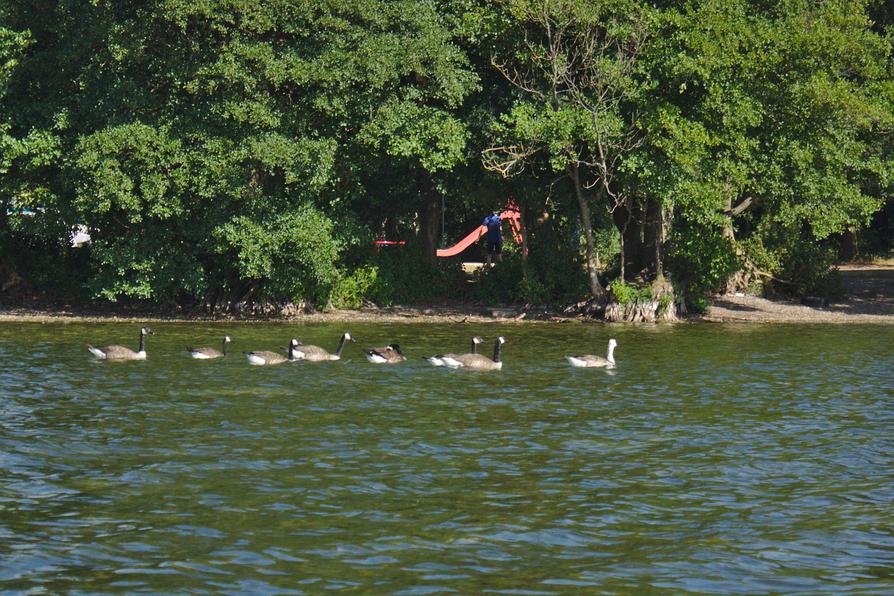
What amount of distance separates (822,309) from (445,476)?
33451mm

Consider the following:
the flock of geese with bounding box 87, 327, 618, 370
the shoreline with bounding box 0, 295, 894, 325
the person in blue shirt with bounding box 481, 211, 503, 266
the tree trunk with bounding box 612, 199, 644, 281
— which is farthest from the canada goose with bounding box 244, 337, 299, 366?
the person in blue shirt with bounding box 481, 211, 503, 266

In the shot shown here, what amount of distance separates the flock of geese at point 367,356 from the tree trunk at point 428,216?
1772 cm

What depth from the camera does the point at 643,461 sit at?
2123cm

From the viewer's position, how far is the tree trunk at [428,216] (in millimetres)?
51688

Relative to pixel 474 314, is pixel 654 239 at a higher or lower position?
higher

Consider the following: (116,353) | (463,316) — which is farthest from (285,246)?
(116,353)

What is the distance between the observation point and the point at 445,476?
19.9 meters

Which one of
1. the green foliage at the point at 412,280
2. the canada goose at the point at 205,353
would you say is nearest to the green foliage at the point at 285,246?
the green foliage at the point at 412,280

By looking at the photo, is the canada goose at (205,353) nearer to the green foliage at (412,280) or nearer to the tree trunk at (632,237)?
the green foliage at (412,280)

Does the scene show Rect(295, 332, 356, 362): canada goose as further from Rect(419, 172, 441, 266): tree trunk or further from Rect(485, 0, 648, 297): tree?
Rect(419, 172, 441, 266): tree trunk

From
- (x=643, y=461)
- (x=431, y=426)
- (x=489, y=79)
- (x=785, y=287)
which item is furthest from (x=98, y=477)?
(x=785, y=287)

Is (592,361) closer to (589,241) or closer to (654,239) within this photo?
(589,241)

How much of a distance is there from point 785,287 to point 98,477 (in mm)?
38697

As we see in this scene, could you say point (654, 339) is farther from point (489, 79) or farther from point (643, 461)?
point (643, 461)
